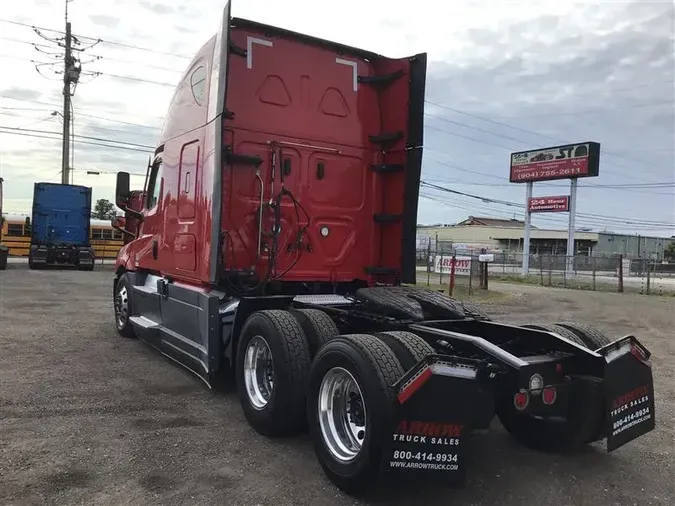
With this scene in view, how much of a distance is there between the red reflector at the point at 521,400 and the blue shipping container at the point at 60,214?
24.6 m

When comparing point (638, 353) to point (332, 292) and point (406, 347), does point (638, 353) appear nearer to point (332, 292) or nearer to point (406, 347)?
point (406, 347)

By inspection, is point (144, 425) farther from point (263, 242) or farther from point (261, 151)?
point (261, 151)

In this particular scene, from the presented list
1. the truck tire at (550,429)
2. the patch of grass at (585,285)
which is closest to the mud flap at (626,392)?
the truck tire at (550,429)

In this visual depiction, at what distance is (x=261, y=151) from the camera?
591 cm

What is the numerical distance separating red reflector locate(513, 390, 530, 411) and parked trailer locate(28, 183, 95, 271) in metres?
24.5

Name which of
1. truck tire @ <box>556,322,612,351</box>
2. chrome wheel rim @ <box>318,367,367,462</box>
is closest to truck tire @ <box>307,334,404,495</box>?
chrome wheel rim @ <box>318,367,367,462</box>

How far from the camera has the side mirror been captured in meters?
7.82

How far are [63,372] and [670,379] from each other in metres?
7.22

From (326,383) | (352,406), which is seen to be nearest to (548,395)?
(352,406)

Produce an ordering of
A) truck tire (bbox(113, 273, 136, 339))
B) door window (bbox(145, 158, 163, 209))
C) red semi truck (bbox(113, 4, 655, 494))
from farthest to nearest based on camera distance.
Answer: truck tire (bbox(113, 273, 136, 339)) < door window (bbox(145, 158, 163, 209)) < red semi truck (bbox(113, 4, 655, 494))

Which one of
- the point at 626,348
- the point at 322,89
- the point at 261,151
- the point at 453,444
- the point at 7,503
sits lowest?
the point at 7,503

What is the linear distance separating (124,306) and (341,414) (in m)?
5.64

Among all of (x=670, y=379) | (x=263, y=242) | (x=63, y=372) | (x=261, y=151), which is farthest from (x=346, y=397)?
(x=670, y=379)

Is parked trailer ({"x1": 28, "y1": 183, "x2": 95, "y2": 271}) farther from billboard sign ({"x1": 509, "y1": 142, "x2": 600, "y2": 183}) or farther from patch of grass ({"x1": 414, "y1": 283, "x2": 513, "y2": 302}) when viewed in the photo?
billboard sign ({"x1": 509, "y1": 142, "x2": 600, "y2": 183})
